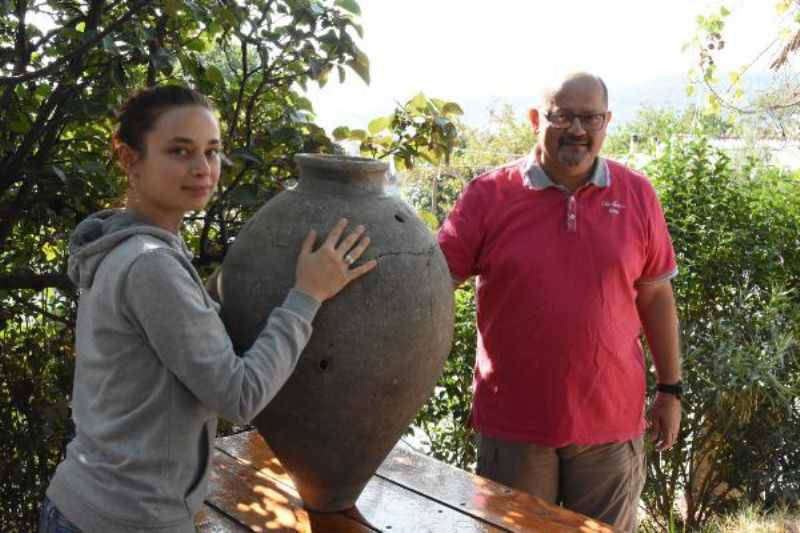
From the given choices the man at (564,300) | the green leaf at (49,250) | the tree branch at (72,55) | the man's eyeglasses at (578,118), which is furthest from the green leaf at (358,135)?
the green leaf at (49,250)

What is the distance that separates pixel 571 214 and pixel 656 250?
0.36 meters

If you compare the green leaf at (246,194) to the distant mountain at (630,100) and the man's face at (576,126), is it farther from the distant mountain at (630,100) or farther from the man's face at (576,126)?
the distant mountain at (630,100)

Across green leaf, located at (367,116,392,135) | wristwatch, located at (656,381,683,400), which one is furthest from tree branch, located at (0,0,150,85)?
wristwatch, located at (656,381,683,400)

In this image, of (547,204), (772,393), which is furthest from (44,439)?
(772,393)

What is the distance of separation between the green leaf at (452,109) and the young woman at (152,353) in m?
1.57

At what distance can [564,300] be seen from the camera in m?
2.89

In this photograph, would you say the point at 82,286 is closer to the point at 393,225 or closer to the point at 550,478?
the point at 393,225

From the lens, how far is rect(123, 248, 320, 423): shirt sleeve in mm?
1781

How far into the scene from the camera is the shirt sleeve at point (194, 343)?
178 centimetres

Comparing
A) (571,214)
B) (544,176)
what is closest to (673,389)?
(571,214)

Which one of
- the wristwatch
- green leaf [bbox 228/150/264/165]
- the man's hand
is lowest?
the man's hand

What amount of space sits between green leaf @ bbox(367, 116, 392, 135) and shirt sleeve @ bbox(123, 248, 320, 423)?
170cm

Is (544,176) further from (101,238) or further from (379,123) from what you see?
(101,238)

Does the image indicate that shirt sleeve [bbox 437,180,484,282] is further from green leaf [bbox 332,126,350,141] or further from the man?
green leaf [bbox 332,126,350,141]
